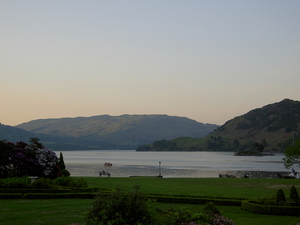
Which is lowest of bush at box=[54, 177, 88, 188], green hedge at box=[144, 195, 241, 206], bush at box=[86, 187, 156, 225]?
green hedge at box=[144, 195, 241, 206]

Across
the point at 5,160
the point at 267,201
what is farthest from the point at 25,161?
the point at 267,201

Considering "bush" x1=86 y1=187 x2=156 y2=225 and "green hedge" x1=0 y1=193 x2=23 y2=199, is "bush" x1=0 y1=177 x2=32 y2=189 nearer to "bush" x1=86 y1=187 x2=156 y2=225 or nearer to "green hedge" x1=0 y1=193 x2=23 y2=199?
"green hedge" x1=0 y1=193 x2=23 y2=199

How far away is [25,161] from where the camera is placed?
4131 cm

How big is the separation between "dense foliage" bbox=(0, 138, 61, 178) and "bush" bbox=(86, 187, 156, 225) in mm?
32523

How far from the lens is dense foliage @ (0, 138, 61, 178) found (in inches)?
1578

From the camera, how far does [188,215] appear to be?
13539mm

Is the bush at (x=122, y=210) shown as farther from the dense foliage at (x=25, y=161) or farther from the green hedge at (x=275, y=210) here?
the dense foliage at (x=25, y=161)

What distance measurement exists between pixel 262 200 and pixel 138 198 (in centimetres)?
1494

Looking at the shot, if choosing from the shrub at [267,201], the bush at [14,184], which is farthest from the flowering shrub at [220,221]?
the bush at [14,184]

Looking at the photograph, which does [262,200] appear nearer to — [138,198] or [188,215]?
[188,215]

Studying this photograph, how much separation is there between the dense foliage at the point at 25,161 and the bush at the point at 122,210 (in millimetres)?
32523

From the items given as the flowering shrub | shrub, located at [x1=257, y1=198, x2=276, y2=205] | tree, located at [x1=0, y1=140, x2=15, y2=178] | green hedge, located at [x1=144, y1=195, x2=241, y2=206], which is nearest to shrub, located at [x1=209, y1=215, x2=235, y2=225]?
the flowering shrub

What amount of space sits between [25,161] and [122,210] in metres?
33.8

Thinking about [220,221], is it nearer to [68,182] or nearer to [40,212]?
[40,212]
